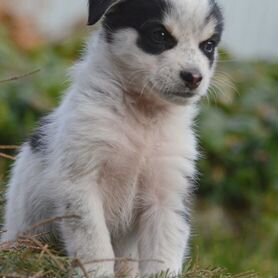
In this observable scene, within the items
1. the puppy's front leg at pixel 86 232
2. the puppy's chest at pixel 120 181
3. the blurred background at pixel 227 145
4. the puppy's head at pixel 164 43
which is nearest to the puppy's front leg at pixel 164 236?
the puppy's chest at pixel 120 181

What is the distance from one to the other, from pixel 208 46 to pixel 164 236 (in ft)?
3.20

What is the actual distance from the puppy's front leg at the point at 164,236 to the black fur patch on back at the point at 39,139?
629 mm

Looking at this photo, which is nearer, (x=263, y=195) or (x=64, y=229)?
(x=64, y=229)

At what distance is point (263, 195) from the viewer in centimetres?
916

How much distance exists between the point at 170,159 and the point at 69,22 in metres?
7.57

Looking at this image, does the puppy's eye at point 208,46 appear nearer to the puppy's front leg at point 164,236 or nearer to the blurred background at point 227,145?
the puppy's front leg at point 164,236

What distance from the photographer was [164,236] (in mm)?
5008

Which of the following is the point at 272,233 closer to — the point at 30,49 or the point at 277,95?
the point at 277,95

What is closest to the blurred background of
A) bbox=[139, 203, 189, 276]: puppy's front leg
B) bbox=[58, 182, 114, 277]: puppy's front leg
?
bbox=[139, 203, 189, 276]: puppy's front leg

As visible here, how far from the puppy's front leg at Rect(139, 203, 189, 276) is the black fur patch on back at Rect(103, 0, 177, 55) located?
809 millimetres


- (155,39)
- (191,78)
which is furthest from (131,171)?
(155,39)

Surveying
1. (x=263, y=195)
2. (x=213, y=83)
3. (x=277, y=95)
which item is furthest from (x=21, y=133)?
(x=213, y=83)

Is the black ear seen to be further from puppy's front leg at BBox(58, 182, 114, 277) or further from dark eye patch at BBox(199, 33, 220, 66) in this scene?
puppy's front leg at BBox(58, 182, 114, 277)

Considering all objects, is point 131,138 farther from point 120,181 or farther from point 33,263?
point 33,263
